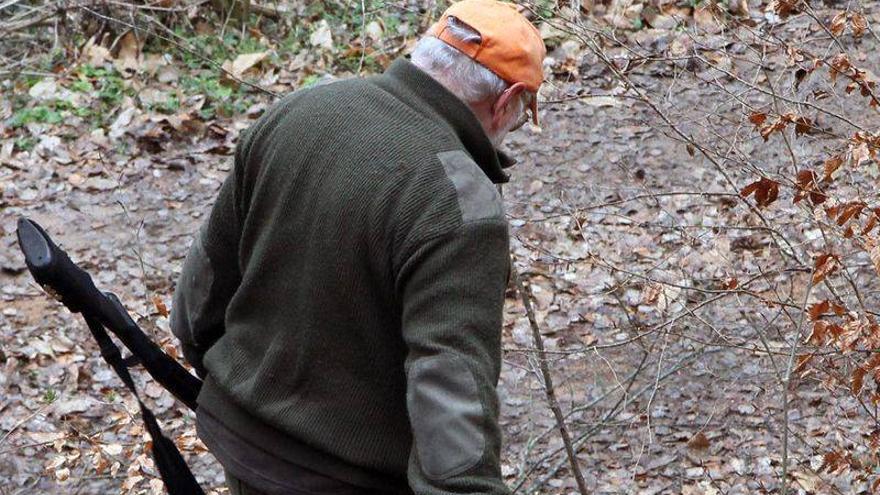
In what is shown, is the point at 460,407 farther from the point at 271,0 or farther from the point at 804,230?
the point at 271,0

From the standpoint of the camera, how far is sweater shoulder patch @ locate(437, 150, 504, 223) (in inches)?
95.4

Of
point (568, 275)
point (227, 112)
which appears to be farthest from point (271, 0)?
point (568, 275)

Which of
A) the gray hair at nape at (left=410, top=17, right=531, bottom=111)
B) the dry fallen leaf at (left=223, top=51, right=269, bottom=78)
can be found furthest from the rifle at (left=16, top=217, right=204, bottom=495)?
the dry fallen leaf at (left=223, top=51, right=269, bottom=78)

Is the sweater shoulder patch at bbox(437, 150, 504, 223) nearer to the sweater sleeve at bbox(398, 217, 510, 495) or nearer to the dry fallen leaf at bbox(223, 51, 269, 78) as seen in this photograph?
the sweater sleeve at bbox(398, 217, 510, 495)

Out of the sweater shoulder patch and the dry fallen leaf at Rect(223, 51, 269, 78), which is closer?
the sweater shoulder patch

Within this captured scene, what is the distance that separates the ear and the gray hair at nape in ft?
0.04

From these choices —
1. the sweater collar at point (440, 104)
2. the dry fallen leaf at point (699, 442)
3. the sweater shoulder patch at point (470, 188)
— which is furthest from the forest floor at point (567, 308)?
the sweater shoulder patch at point (470, 188)

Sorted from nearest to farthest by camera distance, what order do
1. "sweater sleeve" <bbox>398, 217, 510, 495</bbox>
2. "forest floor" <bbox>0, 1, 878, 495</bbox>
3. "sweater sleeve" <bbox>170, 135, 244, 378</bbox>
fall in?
"sweater sleeve" <bbox>398, 217, 510, 495</bbox>, "sweater sleeve" <bbox>170, 135, 244, 378</bbox>, "forest floor" <bbox>0, 1, 878, 495</bbox>

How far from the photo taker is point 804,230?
6504 mm

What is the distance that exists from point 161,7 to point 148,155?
1462mm

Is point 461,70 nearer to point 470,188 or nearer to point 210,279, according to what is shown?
point 470,188

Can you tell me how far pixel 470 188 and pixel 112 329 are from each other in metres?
1.19

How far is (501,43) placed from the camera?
8.41ft

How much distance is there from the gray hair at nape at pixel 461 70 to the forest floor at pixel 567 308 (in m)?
1.57
